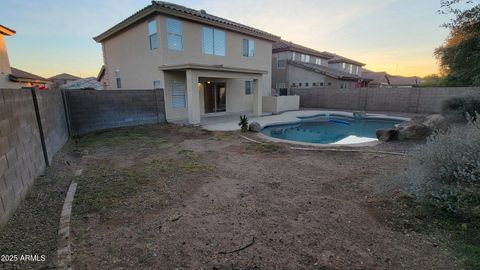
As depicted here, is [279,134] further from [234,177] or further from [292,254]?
[292,254]

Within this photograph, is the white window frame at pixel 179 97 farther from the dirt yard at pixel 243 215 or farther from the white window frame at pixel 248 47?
the dirt yard at pixel 243 215

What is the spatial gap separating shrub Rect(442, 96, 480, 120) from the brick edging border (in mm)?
14501

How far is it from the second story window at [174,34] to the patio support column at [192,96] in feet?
8.32

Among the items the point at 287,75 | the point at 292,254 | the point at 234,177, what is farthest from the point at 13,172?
the point at 287,75

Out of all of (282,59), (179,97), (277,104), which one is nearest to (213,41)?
(179,97)

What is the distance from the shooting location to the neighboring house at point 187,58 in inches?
461

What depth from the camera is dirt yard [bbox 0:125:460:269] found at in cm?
237

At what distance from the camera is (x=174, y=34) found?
1221 cm

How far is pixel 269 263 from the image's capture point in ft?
7.55

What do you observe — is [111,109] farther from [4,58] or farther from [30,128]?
[4,58]

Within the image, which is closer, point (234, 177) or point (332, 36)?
point (234, 177)

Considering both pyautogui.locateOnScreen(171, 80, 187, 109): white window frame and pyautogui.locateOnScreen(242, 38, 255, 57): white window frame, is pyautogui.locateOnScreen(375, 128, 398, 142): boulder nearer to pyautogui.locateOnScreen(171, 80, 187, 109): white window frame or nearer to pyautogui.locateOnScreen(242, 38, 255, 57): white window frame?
pyautogui.locateOnScreen(171, 80, 187, 109): white window frame

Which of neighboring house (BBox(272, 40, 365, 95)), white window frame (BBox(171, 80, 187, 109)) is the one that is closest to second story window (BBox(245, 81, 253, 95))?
white window frame (BBox(171, 80, 187, 109))

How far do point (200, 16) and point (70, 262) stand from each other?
13.2 m
